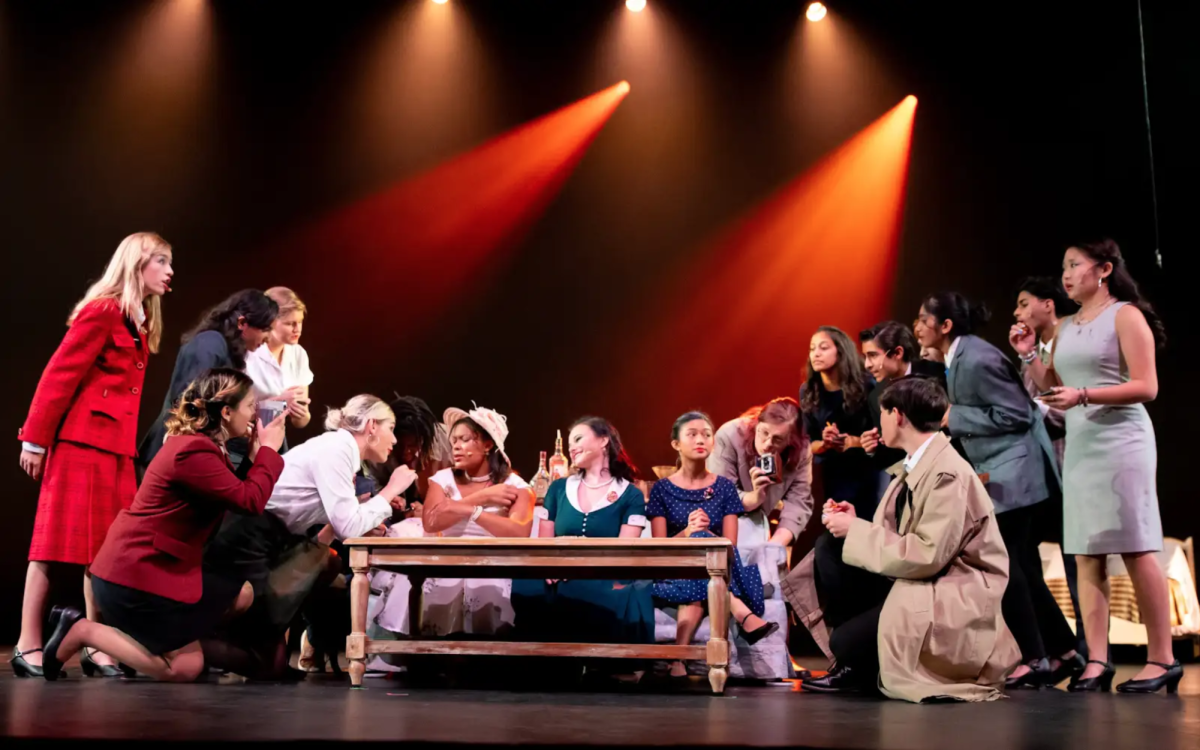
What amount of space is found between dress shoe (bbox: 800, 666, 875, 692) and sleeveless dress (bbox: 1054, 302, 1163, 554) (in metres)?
0.98

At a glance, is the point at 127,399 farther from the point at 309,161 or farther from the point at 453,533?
the point at 309,161

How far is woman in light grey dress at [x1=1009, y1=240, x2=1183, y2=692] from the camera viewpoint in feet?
12.8

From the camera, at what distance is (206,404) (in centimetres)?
379

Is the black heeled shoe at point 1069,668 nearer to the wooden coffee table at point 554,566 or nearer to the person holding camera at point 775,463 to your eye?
the person holding camera at point 775,463

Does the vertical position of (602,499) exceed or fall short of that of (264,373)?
it falls short

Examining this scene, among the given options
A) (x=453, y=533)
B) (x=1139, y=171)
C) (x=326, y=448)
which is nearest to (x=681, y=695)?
(x=453, y=533)

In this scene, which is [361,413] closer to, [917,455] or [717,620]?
[717,620]

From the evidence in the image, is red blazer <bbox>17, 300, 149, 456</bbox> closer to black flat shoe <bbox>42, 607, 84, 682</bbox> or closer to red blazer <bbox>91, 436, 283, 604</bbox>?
red blazer <bbox>91, 436, 283, 604</bbox>

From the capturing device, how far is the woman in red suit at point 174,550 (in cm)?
366

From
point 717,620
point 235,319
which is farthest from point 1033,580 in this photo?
point 235,319

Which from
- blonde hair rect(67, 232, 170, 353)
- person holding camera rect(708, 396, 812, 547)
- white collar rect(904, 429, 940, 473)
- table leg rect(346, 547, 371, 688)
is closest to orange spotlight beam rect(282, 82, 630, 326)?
blonde hair rect(67, 232, 170, 353)

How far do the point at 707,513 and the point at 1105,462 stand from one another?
1511 millimetres

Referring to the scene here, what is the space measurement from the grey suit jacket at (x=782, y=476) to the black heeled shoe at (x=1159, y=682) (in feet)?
4.78

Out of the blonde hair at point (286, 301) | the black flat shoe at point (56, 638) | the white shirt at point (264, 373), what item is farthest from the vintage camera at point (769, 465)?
the black flat shoe at point (56, 638)
